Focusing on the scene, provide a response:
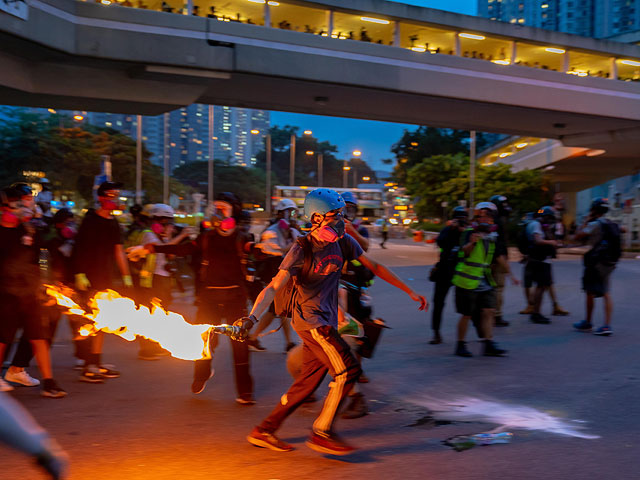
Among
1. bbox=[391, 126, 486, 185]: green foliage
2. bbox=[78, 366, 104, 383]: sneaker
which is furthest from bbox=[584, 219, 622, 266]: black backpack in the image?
bbox=[391, 126, 486, 185]: green foliage

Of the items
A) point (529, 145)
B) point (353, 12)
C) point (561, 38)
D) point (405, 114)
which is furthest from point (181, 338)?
point (529, 145)

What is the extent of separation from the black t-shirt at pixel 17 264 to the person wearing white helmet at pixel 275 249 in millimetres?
2387

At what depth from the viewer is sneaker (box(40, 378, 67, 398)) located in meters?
5.48

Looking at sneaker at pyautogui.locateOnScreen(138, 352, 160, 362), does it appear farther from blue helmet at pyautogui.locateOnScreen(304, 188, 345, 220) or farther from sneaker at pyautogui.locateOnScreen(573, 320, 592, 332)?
sneaker at pyautogui.locateOnScreen(573, 320, 592, 332)

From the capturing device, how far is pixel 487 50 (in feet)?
98.4

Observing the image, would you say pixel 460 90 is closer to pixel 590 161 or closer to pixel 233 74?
pixel 233 74

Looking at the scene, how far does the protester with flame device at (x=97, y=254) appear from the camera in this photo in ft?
19.7

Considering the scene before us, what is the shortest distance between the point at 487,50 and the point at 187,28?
15569 mm

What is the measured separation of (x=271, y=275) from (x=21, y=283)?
10.5ft

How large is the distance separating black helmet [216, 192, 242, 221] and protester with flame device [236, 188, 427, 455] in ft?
4.50

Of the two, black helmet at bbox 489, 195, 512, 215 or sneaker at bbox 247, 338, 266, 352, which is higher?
black helmet at bbox 489, 195, 512, 215

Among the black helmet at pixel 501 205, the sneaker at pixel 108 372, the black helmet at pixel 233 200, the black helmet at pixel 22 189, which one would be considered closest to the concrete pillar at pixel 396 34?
the black helmet at pixel 501 205

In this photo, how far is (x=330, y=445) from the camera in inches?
161

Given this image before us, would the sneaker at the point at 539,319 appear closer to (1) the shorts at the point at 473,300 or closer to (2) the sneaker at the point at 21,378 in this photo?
(1) the shorts at the point at 473,300
